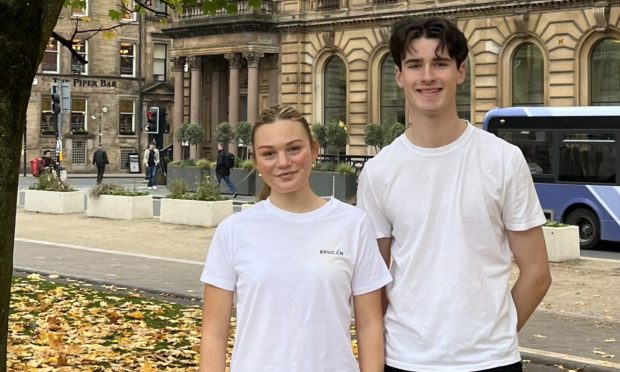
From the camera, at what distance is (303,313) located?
10.1 feet

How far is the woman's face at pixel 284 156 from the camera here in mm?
3148

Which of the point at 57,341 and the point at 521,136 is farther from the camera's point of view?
the point at 521,136

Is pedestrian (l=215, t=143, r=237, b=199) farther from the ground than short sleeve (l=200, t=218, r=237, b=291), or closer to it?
farther from the ground

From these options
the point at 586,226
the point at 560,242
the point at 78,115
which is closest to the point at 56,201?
the point at 586,226

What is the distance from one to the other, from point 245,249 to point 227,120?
4726 cm

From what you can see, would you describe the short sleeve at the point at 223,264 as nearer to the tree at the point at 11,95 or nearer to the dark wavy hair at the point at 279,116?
the dark wavy hair at the point at 279,116

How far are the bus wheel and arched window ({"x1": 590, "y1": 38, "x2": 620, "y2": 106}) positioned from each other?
50.5 feet

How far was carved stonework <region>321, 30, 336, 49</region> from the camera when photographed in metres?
43.8

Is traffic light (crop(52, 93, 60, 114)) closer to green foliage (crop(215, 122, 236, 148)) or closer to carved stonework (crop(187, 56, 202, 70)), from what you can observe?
green foliage (crop(215, 122, 236, 148))

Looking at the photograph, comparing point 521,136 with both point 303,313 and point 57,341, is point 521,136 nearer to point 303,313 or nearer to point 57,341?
point 57,341

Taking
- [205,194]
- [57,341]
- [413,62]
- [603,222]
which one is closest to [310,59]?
[205,194]

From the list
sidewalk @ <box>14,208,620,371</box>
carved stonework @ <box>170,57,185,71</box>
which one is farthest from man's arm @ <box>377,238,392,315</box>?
carved stonework @ <box>170,57,185,71</box>

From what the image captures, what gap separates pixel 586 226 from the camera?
20.8m

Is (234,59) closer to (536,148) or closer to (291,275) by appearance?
(536,148)
